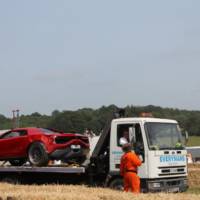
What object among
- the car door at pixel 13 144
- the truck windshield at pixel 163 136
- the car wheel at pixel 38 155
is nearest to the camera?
the truck windshield at pixel 163 136

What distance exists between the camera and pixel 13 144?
17531 mm

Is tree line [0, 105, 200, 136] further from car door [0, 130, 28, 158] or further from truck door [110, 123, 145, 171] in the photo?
car door [0, 130, 28, 158]

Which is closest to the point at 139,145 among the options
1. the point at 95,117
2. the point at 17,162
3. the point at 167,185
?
the point at 167,185

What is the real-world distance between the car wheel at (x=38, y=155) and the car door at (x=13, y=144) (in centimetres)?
36

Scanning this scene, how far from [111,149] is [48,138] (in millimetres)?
2263

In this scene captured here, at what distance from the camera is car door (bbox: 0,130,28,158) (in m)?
17.2

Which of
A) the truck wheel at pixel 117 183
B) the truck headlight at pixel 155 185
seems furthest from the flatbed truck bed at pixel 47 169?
the truck headlight at pixel 155 185

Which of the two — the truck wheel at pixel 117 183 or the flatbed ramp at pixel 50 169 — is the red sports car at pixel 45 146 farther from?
the truck wheel at pixel 117 183

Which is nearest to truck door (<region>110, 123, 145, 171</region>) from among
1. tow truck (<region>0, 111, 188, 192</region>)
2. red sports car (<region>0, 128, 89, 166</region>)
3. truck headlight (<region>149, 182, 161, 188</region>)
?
tow truck (<region>0, 111, 188, 192</region>)

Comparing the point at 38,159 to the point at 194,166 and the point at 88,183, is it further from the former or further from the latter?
the point at 194,166

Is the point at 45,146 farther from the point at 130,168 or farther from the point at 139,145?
the point at 130,168

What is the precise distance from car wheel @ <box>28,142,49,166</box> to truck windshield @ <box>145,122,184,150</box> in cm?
338

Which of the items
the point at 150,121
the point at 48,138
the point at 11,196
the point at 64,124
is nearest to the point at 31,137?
the point at 48,138

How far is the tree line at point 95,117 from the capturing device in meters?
17.1
